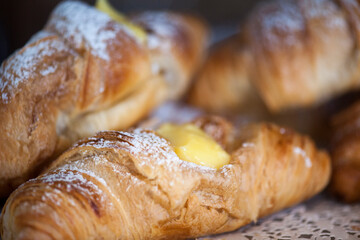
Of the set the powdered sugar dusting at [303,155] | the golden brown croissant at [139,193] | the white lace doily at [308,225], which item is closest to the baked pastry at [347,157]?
Answer: the white lace doily at [308,225]

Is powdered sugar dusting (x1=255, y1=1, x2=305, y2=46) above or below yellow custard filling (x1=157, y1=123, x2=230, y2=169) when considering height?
above

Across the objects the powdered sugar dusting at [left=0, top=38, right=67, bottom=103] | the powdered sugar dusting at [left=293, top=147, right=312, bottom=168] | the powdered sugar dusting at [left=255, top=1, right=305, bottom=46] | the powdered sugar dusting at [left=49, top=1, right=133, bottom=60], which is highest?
the powdered sugar dusting at [left=255, top=1, right=305, bottom=46]

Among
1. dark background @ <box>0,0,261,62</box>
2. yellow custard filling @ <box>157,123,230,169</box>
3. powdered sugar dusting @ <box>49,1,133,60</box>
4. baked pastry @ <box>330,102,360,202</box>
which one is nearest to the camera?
yellow custard filling @ <box>157,123,230,169</box>

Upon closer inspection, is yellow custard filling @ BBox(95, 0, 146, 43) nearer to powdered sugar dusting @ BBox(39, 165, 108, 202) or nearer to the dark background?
the dark background

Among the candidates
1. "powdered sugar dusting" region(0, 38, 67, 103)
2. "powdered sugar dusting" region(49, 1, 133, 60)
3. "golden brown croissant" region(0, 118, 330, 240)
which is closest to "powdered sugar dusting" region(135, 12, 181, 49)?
"powdered sugar dusting" region(49, 1, 133, 60)

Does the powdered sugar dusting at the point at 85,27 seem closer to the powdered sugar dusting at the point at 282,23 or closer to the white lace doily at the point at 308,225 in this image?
the powdered sugar dusting at the point at 282,23

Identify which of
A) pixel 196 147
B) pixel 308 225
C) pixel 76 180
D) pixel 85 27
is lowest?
pixel 308 225

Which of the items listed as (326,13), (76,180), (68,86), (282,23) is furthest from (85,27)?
(326,13)

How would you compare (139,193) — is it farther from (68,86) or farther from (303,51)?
(303,51)
